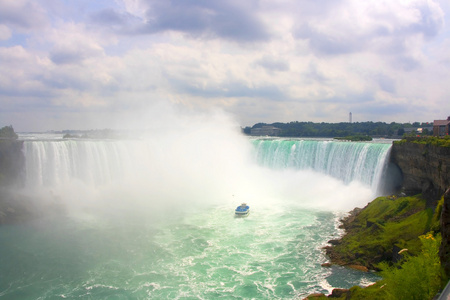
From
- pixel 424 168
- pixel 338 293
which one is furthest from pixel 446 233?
pixel 424 168

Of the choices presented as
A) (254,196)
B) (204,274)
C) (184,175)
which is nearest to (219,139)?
(184,175)

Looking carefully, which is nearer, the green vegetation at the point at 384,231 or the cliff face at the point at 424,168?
the green vegetation at the point at 384,231

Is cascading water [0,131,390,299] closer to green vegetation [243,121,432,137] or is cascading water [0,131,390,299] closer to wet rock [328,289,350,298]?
wet rock [328,289,350,298]

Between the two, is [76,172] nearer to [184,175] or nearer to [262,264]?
[184,175]

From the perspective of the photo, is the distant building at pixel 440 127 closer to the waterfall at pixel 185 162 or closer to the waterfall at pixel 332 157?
the waterfall at pixel 332 157

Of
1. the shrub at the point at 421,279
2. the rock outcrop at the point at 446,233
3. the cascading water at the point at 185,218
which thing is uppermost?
the rock outcrop at the point at 446,233

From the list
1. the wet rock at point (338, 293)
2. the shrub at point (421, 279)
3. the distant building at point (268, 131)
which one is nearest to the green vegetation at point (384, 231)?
the wet rock at point (338, 293)
